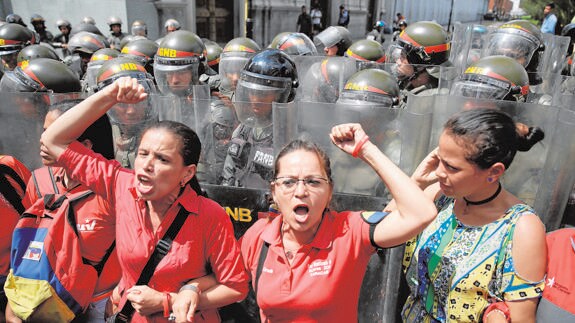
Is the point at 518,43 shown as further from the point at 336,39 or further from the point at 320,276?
the point at 320,276

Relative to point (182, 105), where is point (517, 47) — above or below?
above

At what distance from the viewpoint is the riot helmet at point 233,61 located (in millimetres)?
4691

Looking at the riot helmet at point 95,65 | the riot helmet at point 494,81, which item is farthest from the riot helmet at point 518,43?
the riot helmet at point 95,65

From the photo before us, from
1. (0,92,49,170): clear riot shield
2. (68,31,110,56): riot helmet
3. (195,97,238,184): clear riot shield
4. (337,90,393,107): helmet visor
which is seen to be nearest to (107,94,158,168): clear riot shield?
(195,97,238,184): clear riot shield

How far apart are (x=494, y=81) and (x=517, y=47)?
2133 millimetres

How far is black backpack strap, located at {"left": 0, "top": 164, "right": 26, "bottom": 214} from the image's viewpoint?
2.40 meters

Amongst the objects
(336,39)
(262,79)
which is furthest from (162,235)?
(336,39)

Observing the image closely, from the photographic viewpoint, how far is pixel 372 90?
3.25 metres

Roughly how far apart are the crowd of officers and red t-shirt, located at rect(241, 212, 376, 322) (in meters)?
0.94

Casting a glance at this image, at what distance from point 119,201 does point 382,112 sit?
5.02ft

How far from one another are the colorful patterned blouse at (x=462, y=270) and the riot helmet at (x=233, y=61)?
3.17m

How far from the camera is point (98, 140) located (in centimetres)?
224

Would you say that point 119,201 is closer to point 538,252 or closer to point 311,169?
point 311,169

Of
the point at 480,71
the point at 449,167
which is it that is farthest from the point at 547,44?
the point at 449,167
